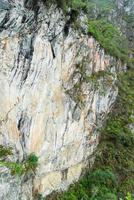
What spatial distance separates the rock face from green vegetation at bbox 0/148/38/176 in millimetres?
186

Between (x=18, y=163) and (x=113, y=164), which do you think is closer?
(x=18, y=163)

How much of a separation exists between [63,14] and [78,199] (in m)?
7.96

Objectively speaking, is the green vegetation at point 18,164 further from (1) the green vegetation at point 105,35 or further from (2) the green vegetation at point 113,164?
(1) the green vegetation at point 105,35

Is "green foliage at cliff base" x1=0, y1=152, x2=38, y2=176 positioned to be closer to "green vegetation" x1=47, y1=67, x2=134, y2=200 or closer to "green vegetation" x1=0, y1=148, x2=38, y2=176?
"green vegetation" x1=0, y1=148, x2=38, y2=176

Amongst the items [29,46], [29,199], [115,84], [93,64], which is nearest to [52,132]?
[29,199]

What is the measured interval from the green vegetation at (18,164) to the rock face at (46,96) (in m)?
0.19

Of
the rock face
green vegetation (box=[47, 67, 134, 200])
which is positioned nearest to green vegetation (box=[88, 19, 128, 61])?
the rock face

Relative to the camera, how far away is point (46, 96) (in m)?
14.6

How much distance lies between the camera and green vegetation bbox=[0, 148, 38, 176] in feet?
40.9

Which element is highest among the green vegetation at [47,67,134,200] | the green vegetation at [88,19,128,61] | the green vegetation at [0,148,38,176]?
the green vegetation at [88,19,128,61]

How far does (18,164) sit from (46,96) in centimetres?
284

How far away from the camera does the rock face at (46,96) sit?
12648 millimetres

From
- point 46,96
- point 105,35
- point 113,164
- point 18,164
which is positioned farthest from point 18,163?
point 105,35

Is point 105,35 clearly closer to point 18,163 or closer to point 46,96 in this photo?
point 46,96
